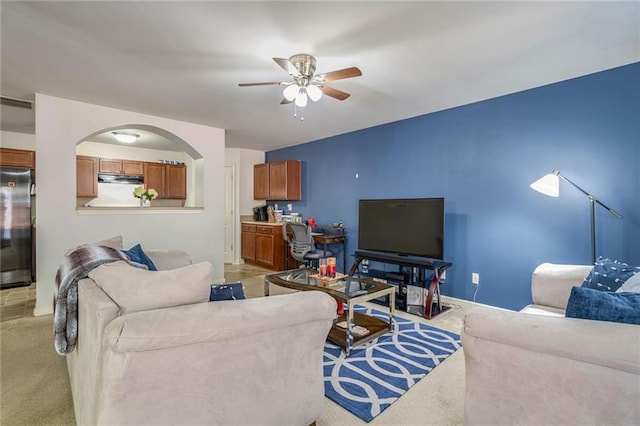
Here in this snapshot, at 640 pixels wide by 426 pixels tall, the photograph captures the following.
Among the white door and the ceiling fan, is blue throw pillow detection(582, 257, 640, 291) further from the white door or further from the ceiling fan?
the white door

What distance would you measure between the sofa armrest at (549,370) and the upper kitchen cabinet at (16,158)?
6.56 m

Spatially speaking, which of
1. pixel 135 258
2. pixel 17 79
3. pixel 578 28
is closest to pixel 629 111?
pixel 578 28

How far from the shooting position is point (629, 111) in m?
2.65

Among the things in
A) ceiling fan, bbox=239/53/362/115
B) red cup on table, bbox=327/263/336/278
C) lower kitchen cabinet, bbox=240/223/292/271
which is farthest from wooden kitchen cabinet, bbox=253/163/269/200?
ceiling fan, bbox=239/53/362/115

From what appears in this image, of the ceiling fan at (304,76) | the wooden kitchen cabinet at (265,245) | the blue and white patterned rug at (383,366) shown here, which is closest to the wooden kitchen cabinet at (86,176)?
the wooden kitchen cabinet at (265,245)

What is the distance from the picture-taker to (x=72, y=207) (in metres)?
3.62

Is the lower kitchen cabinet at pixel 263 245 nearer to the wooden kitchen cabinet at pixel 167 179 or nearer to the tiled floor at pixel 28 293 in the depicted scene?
the tiled floor at pixel 28 293

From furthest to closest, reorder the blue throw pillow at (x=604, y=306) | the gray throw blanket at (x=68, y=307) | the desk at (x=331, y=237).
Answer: the desk at (x=331, y=237)
the gray throw blanket at (x=68, y=307)
the blue throw pillow at (x=604, y=306)

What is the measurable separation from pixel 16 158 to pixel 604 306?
7.08 metres

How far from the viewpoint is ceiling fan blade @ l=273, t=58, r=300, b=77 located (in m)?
2.18

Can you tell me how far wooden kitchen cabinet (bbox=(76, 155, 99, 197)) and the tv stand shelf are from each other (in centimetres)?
506

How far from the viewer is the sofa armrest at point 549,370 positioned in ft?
3.25

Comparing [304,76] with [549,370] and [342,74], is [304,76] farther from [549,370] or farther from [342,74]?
[549,370]

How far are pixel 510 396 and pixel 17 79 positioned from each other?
4.70 meters
